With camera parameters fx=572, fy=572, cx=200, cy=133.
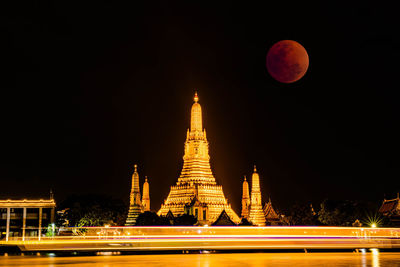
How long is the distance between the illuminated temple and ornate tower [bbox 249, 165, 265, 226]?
18.5 ft

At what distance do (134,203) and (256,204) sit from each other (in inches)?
788

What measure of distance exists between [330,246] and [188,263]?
14.1 m

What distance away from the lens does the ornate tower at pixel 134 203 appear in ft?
294

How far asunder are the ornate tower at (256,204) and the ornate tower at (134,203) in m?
18.3

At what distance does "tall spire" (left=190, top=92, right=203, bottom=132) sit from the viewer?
89.1 metres

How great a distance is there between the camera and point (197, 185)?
8638 cm

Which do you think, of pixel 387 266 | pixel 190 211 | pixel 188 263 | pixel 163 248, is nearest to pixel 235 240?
pixel 163 248

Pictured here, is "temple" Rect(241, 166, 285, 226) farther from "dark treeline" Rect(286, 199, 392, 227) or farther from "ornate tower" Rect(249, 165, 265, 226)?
"dark treeline" Rect(286, 199, 392, 227)

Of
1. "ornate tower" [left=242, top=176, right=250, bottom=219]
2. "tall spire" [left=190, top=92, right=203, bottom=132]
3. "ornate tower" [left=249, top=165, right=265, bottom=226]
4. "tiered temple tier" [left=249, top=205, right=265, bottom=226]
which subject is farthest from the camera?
"ornate tower" [left=242, top=176, right=250, bottom=219]

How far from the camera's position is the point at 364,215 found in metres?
66.9

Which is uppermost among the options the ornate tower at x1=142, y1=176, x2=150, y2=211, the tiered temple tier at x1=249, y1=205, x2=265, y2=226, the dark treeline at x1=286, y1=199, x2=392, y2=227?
the ornate tower at x1=142, y1=176, x2=150, y2=211

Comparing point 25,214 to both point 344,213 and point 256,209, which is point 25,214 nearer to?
point 256,209

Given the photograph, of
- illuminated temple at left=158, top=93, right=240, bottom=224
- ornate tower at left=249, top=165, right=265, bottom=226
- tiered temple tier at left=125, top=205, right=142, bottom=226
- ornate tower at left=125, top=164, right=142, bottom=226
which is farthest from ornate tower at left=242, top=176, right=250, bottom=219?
tiered temple tier at left=125, top=205, right=142, bottom=226

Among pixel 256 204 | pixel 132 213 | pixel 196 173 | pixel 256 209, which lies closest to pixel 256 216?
pixel 256 209
